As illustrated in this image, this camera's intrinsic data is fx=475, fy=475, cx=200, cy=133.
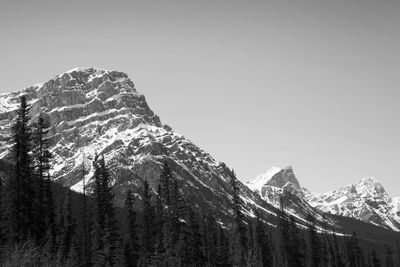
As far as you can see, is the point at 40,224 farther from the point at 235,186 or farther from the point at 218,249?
the point at 218,249

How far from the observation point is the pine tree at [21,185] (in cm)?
4022

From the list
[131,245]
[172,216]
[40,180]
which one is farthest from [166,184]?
[40,180]

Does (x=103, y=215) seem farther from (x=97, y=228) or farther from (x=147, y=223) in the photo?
(x=147, y=223)

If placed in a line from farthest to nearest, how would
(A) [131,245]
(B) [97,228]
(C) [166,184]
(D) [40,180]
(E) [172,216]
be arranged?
(A) [131,245]
(C) [166,184]
(E) [172,216]
(B) [97,228]
(D) [40,180]

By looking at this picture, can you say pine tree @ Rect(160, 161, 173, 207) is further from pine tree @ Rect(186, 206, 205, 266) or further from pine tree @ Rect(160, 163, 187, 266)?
pine tree @ Rect(186, 206, 205, 266)

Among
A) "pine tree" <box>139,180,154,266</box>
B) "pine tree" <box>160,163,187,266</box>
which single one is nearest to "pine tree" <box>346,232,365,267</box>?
"pine tree" <box>139,180,154,266</box>

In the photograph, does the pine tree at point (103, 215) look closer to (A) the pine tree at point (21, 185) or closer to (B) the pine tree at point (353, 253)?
(A) the pine tree at point (21, 185)

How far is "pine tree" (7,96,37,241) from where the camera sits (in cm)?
4022

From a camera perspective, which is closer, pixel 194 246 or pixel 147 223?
pixel 194 246

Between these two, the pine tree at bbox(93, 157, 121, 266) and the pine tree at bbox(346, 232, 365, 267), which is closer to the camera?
the pine tree at bbox(93, 157, 121, 266)

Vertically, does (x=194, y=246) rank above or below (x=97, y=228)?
below

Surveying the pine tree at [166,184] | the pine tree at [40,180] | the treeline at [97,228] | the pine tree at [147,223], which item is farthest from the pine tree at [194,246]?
the pine tree at [40,180]

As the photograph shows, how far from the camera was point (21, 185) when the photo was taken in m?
40.8

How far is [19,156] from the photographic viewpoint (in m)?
41.1
